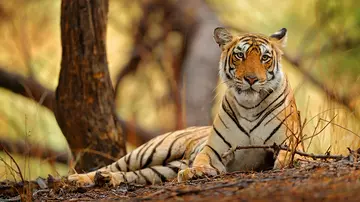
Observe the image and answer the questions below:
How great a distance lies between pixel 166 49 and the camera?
39.8 feet

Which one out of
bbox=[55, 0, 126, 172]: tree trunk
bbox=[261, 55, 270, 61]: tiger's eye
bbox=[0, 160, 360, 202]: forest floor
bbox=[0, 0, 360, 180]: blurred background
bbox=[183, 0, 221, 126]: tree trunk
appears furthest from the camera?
bbox=[0, 0, 360, 180]: blurred background

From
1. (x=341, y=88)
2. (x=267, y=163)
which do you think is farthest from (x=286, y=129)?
(x=341, y=88)

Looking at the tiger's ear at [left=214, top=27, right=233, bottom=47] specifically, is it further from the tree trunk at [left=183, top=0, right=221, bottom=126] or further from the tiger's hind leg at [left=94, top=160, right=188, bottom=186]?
the tree trunk at [left=183, top=0, right=221, bottom=126]

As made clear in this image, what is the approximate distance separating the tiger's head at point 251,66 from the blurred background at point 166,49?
13.8 feet

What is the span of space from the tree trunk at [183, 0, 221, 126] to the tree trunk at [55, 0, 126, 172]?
2.39 meters

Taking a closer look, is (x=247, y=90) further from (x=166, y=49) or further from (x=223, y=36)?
(x=166, y=49)

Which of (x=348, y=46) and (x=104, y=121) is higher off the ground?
(x=348, y=46)

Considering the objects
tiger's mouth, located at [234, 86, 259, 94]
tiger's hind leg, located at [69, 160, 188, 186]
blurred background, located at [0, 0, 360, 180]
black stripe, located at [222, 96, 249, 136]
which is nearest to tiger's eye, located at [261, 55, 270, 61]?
tiger's mouth, located at [234, 86, 259, 94]

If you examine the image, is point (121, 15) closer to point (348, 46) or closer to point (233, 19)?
point (233, 19)

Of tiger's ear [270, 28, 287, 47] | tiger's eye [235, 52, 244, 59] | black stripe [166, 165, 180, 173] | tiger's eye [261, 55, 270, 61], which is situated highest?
tiger's ear [270, 28, 287, 47]

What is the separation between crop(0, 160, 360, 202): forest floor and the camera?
312cm

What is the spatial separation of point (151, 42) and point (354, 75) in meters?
4.02

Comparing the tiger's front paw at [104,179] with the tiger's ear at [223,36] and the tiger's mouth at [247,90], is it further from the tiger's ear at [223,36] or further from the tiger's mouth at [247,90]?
the tiger's ear at [223,36]

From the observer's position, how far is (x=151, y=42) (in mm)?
12422
